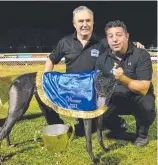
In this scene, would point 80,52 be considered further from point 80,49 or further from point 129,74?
point 129,74

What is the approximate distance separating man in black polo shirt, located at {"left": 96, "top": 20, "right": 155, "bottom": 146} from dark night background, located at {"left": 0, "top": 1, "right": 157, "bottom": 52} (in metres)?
14.6

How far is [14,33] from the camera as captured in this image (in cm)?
1934

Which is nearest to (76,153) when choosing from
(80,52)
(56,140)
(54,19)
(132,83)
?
(56,140)

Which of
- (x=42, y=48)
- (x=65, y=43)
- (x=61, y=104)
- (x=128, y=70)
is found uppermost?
(x=65, y=43)

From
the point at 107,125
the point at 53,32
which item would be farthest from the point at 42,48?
the point at 107,125

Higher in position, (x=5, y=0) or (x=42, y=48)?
(x=5, y=0)

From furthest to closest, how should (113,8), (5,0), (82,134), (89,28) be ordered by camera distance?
(113,8)
(5,0)
(82,134)
(89,28)

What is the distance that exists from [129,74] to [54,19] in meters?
16.3

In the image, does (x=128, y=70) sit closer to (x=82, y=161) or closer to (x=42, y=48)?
(x=82, y=161)

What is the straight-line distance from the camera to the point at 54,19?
1986cm

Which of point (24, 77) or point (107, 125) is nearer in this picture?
point (24, 77)

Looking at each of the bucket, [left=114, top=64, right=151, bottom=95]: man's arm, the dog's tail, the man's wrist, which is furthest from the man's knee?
the dog's tail

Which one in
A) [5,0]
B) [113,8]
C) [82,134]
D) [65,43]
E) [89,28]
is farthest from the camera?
[113,8]

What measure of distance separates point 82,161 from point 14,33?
16240mm
